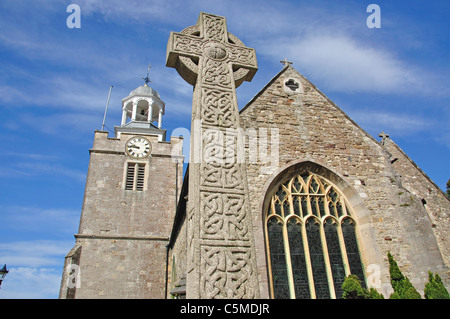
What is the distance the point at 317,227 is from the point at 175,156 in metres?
14.5

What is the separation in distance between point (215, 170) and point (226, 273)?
3.80 feet

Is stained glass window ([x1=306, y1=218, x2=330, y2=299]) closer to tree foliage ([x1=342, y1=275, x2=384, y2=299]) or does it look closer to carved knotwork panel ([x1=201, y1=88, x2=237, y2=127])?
tree foliage ([x1=342, y1=275, x2=384, y2=299])

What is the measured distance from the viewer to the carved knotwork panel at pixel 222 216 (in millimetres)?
3158

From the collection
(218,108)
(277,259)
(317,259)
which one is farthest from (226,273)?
(317,259)

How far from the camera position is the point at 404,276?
276 inches

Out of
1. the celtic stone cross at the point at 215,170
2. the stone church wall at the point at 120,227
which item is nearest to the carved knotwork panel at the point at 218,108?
the celtic stone cross at the point at 215,170

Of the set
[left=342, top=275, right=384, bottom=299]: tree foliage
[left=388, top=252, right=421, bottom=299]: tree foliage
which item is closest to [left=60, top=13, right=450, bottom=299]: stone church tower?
[left=388, top=252, right=421, bottom=299]: tree foliage

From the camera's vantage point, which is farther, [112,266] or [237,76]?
[112,266]

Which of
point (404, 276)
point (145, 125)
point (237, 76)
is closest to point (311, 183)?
point (404, 276)

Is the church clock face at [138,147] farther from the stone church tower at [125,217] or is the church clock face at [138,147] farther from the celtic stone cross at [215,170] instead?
the celtic stone cross at [215,170]

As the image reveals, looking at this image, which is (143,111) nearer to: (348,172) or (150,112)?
(150,112)

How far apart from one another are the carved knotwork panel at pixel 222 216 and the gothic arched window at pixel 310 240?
394cm

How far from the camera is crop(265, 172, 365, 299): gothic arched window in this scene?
688 centimetres
